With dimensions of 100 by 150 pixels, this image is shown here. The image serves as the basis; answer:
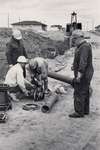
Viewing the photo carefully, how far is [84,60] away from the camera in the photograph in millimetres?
7945

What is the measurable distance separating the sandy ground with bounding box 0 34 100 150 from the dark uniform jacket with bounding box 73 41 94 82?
1038 millimetres

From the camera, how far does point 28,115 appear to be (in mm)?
8461

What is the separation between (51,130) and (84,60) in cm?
177

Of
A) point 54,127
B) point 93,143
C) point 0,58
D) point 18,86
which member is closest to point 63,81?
point 18,86

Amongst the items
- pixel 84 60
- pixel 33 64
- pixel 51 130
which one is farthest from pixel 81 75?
pixel 33 64

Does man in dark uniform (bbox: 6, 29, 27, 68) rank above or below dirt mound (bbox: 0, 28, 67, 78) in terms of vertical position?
above

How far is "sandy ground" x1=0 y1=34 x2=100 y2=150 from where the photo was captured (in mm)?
6340

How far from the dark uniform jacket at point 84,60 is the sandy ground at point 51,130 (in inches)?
40.9

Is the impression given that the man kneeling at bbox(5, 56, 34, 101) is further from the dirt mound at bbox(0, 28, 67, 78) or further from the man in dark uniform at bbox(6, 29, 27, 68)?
the dirt mound at bbox(0, 28, 67, 78)

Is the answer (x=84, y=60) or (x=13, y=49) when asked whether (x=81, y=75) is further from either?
(x=13, y=49)

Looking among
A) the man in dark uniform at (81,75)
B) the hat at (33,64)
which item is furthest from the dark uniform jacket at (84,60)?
the hat at (33,64)

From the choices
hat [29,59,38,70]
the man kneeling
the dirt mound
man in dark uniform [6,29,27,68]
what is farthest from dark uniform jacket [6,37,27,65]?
the dirt mound

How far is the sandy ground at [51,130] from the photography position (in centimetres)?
634

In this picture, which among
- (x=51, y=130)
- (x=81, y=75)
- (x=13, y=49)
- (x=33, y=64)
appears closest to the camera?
(x=51, y=130)
